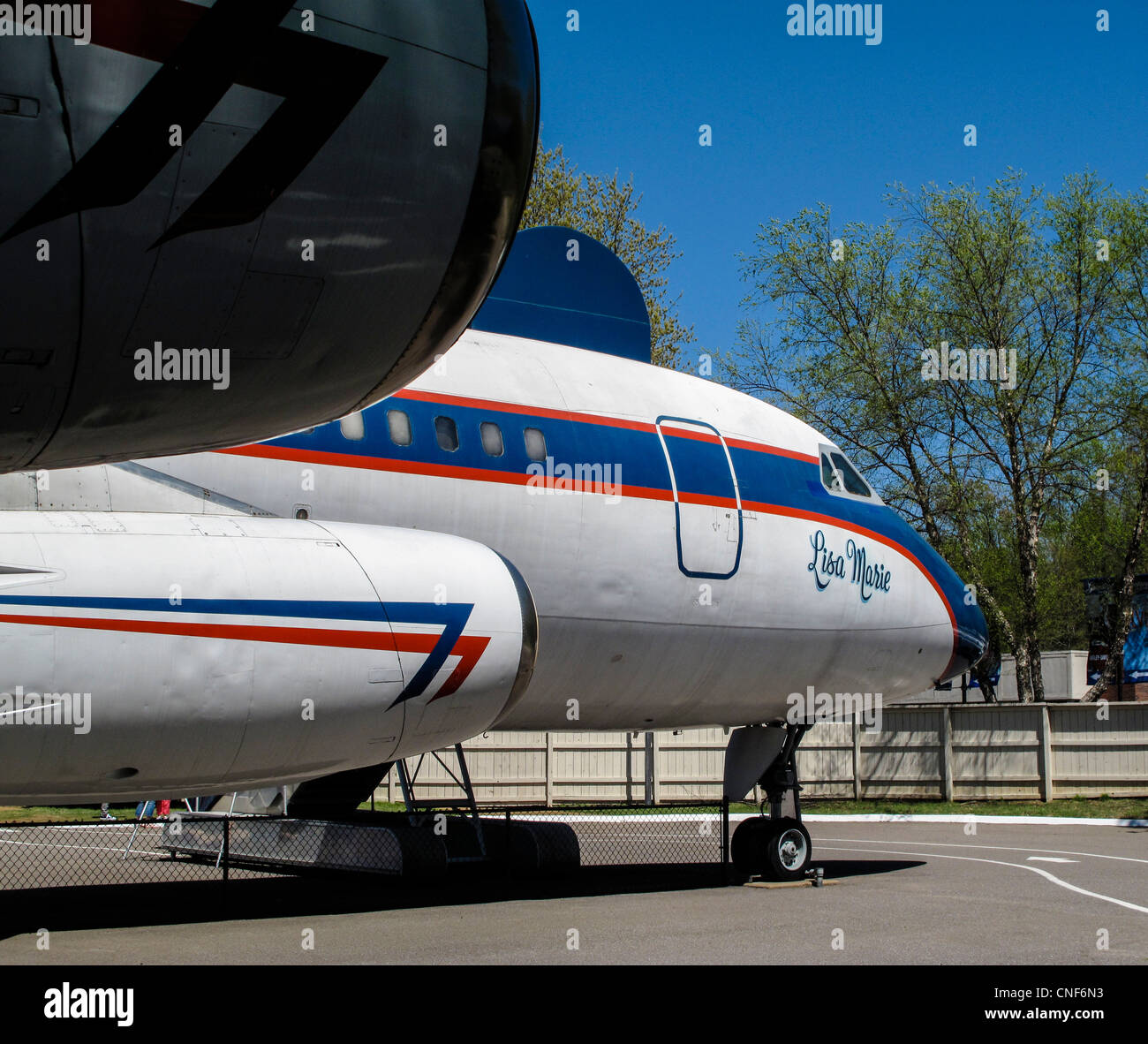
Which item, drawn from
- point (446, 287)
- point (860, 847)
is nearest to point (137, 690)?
point (446, 287)

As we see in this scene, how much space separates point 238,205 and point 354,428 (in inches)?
272

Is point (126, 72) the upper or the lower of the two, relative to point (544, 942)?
upper

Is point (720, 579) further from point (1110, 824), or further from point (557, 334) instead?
point (1110, 824)

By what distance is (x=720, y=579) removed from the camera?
11570 millimetres

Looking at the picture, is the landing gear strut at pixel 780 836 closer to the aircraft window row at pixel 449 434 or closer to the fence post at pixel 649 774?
the aircraft window row at pixel 449 434

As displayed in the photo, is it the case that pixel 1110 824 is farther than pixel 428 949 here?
Yes

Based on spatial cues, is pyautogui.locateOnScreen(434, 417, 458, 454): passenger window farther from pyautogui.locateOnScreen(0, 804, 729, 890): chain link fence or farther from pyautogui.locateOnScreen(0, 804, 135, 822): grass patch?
pyautogui.locateOnScreen(0, 804, 135, 822): grass patch

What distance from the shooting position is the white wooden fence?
26391 mm

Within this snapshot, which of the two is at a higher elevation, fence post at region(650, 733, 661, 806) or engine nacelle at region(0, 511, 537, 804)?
engine nacelle at region(0, 511, 537, 804)

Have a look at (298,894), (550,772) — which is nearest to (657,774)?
(550,772)

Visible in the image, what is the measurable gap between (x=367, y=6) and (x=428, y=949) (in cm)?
785

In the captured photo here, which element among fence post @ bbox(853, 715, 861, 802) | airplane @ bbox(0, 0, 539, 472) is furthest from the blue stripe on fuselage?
fence post @ bbox(853, 715, 861, 802)

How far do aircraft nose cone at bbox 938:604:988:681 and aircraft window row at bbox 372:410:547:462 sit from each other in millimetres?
5611

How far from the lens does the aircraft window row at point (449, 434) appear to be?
9.23 metres
